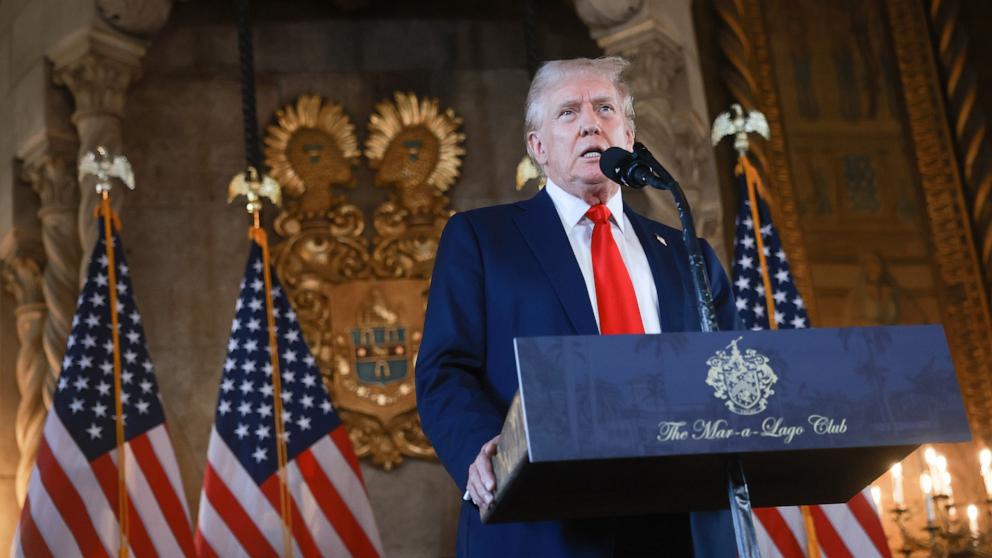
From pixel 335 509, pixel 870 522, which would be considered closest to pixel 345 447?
Result: pixel 335 509

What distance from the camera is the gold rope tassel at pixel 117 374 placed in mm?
5191

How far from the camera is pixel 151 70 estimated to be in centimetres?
671

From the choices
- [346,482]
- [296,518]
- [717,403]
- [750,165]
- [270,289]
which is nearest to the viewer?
[717,403]

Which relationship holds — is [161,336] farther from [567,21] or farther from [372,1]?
[567,21]

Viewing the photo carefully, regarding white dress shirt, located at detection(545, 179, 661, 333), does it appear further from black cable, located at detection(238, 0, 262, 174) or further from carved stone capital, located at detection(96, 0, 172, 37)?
carved stone capital, located at detection(96, 0, 172, 37)

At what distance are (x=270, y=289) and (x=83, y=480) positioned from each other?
1235 millimetres

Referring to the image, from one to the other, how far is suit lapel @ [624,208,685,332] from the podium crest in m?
0.74

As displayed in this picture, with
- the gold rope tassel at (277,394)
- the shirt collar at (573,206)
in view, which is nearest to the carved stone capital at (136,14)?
the gold rope tassel at (277,394)

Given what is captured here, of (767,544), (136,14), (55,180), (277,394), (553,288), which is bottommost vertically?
(767,544)

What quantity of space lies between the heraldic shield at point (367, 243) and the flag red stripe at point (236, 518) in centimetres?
92

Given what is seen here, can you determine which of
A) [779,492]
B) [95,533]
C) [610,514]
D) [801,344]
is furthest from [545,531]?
[95,533]

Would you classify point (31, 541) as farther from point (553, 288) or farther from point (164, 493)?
point (553, 288)

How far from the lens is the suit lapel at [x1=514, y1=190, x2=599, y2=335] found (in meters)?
2.43

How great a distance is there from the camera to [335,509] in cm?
555
